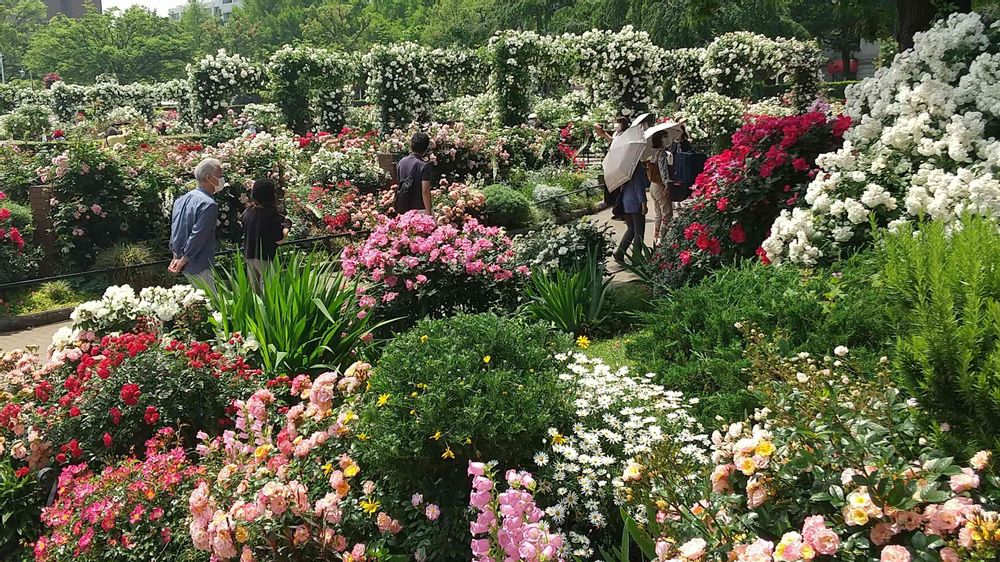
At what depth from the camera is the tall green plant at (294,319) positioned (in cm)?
502

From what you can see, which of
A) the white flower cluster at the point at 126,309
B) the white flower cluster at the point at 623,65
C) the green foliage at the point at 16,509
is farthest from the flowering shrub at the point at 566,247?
the white flower cluster at the point at 623,65

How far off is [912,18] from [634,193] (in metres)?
3.23

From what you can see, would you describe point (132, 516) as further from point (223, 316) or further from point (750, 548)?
point (750, 548)

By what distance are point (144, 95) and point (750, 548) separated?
135 feet

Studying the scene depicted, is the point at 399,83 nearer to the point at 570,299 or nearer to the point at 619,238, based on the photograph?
the point at 619,238

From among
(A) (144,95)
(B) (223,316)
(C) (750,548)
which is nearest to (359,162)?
(B) (223,316)

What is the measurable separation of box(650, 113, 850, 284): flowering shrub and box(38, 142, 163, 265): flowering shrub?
290 inches

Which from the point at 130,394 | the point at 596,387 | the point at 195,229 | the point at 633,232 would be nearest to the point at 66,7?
the point at 633,232

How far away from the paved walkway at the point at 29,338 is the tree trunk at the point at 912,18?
926cm

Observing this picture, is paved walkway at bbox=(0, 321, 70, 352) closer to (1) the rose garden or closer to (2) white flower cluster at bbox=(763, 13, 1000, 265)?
(1) the rose garden

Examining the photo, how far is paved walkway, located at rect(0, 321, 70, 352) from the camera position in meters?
8.50

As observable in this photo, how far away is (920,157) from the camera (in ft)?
18.2

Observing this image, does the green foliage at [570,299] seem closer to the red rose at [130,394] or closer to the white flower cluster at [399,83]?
the red rose at [130,394]

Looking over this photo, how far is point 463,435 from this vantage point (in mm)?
3143
